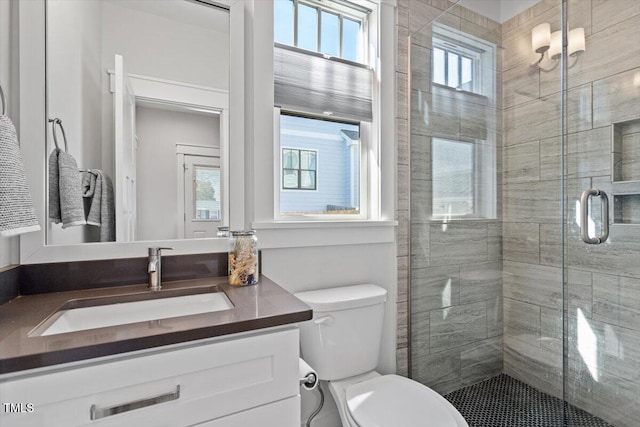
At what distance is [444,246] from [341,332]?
2.77 feet

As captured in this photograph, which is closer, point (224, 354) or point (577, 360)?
point (224, 354)

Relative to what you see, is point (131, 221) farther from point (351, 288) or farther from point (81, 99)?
point (351, 288)

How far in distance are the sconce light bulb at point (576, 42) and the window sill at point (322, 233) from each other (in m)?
1.25

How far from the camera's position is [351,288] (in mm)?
1529

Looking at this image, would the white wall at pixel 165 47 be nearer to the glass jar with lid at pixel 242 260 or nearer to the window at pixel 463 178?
the glass jar with lid at pixel 242 260

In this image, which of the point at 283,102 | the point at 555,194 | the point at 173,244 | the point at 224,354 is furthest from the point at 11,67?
the point at 555,194

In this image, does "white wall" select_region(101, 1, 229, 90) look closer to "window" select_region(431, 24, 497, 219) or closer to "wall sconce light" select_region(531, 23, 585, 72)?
"window" select_region(431, 24, 497, 219)

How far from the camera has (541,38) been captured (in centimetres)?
169

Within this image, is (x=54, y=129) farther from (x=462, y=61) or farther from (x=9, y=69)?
(x=462, y=61)

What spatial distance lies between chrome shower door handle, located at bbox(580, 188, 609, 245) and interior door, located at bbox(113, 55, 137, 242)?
2024 mm

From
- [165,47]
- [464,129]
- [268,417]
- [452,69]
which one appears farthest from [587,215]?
[165,47]

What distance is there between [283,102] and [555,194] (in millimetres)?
1491

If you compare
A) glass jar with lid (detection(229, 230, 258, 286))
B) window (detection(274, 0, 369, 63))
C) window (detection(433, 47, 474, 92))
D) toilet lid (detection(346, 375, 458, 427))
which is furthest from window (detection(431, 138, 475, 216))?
glass jar with lid (detection(229, 230, 258, 286))

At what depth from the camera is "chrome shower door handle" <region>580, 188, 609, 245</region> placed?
1.57 meters
